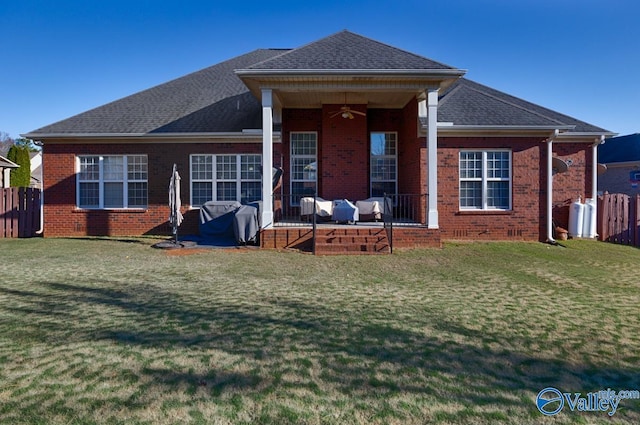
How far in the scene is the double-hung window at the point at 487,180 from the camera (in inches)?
504

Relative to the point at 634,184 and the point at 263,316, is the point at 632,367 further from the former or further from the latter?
the point at 634,184

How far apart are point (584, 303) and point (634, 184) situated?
81.6ft

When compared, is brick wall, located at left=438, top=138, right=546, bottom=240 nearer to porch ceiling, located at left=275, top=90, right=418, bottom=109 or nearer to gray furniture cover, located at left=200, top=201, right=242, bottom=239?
porch ceiling, located at left=275, top=90, right=418, bottom=109

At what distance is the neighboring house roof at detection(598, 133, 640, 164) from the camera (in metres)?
25.3

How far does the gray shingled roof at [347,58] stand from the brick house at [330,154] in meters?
0.08

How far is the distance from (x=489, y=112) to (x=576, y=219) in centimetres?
472

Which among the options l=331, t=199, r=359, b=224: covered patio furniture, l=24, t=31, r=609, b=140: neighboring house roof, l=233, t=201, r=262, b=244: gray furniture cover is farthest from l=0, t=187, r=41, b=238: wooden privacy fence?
l=331, t=199, r=359, b=224: covered patio furniture

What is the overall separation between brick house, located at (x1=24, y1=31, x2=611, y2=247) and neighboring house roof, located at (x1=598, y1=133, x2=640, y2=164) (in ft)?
46.2

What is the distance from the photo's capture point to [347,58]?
1089 centimetres

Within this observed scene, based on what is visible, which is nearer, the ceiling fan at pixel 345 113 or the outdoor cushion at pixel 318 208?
the outdoor cushion at pixel 318 208

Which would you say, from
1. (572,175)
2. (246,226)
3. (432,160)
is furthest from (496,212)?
(246,226)

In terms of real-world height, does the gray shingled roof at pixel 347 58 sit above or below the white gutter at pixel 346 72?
above

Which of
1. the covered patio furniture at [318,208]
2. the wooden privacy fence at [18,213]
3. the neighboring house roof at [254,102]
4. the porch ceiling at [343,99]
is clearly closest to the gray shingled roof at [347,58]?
the neighboring house roof at [254,102]

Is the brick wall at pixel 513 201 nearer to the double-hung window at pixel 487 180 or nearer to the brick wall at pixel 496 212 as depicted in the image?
the brick wall at pixel 496 212
